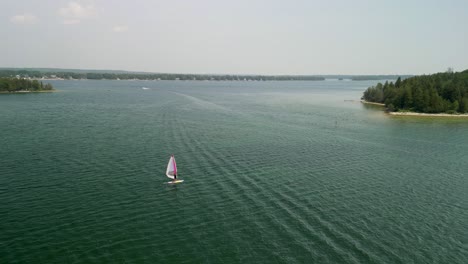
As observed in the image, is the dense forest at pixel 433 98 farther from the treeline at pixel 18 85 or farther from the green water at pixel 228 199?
the treeline at pixel 18 85

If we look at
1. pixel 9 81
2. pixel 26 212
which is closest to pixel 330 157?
pixel 26 212

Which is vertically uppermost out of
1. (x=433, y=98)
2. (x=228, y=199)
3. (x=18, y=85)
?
(x=18, y=85)

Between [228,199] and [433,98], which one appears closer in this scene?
[228,199]

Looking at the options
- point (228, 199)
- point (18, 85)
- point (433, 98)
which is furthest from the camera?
point (18, 85)

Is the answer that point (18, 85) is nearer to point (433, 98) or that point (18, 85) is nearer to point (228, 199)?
point (228, 199)

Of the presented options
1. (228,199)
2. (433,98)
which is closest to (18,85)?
(228,199)

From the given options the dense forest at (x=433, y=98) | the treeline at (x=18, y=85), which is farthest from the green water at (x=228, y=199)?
the treeline at (x=18, y=85)

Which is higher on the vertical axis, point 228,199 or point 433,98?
point 433,98

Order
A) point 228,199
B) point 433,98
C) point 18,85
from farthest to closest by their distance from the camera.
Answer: point 18,85 < point 433,98 < point 228,199
